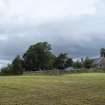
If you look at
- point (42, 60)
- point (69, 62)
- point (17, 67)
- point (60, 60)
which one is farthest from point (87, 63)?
point (17, 67)

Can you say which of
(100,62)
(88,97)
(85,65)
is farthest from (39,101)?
(100,62)

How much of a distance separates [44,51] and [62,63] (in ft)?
32.9

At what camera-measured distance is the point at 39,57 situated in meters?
119

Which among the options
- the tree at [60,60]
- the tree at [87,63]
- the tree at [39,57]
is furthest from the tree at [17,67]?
the tree at [87,63]

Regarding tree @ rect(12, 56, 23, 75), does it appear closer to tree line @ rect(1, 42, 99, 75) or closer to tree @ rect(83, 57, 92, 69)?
tree line @ rect(1, 42, 99, 75)

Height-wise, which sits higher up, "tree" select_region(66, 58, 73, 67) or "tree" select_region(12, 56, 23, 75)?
"tree" select_region(66, 58, 73, 67)

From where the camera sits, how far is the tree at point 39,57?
115938 millimetres

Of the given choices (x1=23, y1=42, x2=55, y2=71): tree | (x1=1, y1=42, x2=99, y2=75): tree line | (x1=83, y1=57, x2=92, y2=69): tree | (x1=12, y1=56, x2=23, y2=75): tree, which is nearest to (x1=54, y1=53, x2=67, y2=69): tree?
(x1=1, y1=42, x2=99, y2=75): tree line

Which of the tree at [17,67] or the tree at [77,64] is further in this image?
the tree at [77,64]

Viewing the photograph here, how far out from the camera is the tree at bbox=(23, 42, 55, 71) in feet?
380

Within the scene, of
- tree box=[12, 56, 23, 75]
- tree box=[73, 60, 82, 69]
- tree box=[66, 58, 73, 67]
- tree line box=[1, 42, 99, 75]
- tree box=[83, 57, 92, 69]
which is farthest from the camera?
tree box=[66, 58, 73, 67]

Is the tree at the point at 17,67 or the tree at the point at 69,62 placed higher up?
the tree at the point at 69,62

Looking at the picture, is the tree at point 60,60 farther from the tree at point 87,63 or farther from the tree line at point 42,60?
the tree at point 87,63

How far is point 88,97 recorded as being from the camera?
1684 centimetres
